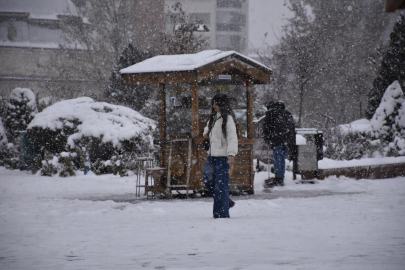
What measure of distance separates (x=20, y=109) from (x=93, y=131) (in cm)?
687

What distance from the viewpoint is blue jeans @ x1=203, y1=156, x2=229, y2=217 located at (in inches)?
292

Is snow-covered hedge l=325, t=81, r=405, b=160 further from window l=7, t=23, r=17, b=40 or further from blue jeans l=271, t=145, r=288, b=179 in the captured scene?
window l=7, t=23, r=17, b=40

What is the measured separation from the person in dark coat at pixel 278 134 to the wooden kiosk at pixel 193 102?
1.35 metres

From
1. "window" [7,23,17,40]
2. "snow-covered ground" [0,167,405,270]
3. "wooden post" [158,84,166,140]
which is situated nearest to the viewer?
"snow-covered ground" [0,167,405,270]

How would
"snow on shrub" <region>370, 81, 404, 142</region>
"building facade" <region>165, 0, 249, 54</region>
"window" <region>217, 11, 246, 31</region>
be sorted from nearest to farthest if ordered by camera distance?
"snow on shrub" <region>370, 81, 404, 142</region> → "building facade" <region>165, 0, 249, 54</region> → "window" <region>217, 11, 246, 31</region>

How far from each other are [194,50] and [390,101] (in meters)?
9.54

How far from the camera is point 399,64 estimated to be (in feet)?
65.6

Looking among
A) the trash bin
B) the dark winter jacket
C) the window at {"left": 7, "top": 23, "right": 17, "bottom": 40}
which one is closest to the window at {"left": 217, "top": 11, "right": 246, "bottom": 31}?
the window at {"left": 7, "top": 23, "right": 17, "bottom": 40}

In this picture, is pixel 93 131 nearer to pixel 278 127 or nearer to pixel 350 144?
pixel 278 127

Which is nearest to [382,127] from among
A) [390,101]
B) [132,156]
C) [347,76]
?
[390,101]

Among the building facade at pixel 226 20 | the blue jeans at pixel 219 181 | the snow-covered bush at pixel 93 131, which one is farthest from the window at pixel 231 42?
the blue jeans at pixel 219 181

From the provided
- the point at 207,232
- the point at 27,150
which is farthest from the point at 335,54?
the point at 207,232

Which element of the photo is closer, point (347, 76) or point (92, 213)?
point (92, 213)

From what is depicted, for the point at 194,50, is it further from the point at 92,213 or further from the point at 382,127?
the point at 92,213
